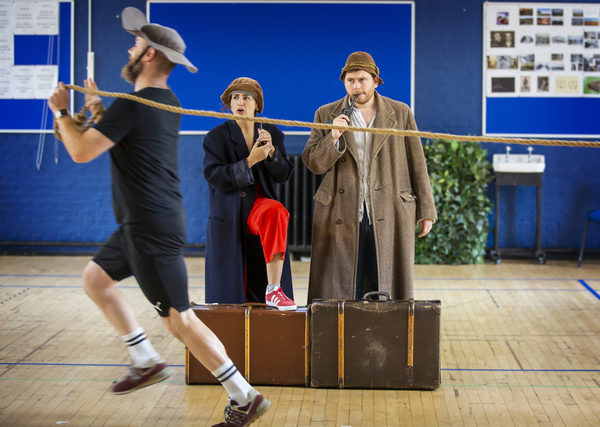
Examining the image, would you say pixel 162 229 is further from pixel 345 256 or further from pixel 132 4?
pixel 132 4

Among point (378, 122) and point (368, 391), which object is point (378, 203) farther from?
point (368, 391)

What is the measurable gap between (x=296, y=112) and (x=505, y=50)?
232 cm

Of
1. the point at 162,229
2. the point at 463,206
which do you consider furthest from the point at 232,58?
the point at 162,229

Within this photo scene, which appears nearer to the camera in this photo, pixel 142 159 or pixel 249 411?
pixel 142 159

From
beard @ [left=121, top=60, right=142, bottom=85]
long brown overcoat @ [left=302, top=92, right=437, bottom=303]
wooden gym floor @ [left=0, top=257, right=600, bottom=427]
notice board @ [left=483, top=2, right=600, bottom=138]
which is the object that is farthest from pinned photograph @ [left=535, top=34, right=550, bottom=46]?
beard @ [left=121, top=60, right=142, bottom=85]

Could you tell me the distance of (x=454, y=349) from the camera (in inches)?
146

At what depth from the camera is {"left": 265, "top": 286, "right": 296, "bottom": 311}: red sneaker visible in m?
3.09

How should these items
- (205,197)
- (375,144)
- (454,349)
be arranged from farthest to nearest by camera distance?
1. (205,197)
2. (454,349)
3. (375,144)

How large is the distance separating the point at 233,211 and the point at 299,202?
3.37 m

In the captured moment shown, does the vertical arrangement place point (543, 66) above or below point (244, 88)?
above

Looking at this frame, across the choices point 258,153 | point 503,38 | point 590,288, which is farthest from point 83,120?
point 503,38

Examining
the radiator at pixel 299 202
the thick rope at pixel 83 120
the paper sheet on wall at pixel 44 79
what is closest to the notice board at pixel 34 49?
the paper sheet on wall at pixel 44 79

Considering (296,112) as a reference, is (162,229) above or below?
below

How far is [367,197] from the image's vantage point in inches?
128
